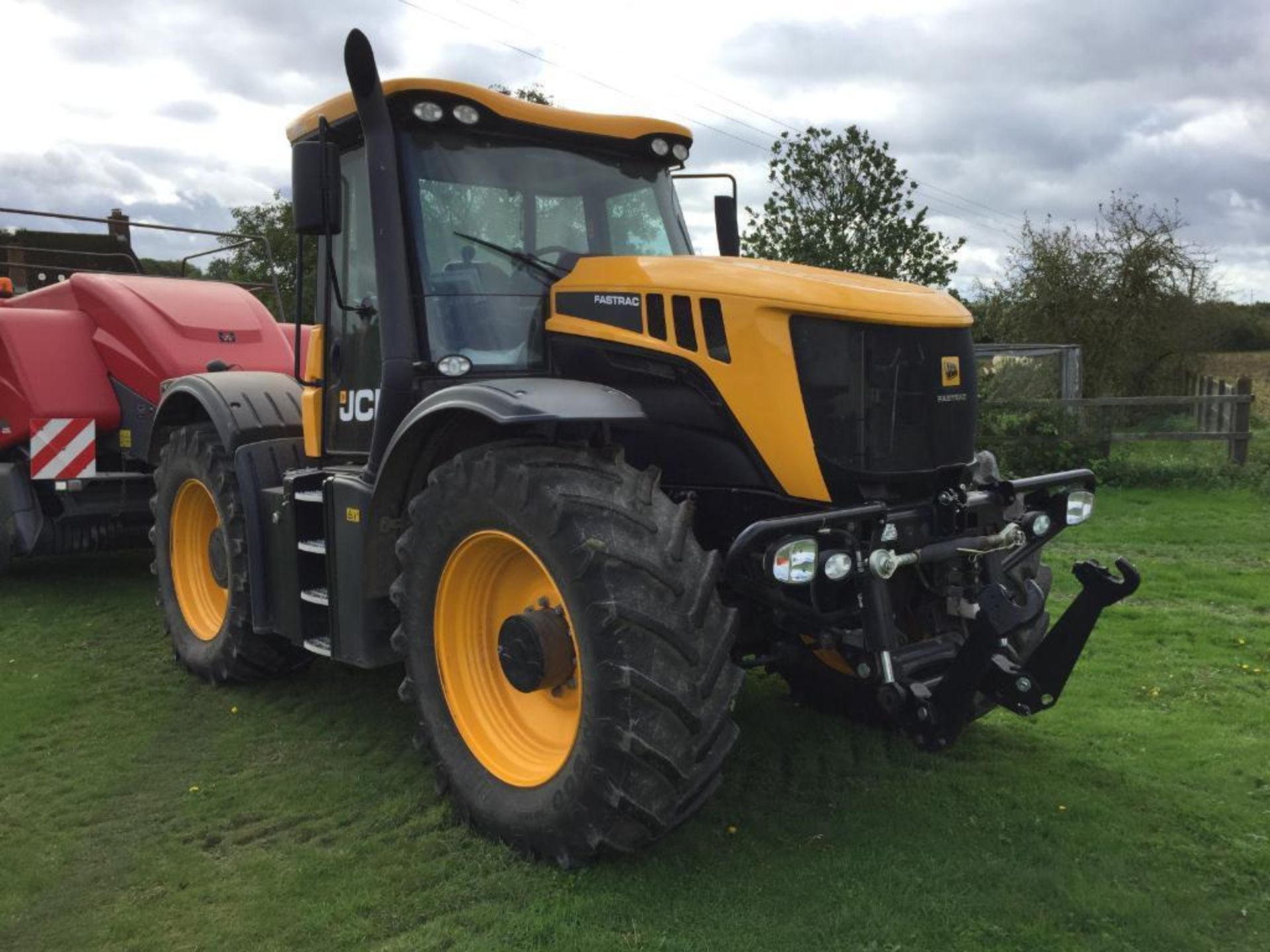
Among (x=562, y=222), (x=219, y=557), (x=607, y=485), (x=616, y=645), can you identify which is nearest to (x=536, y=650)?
(x=616, y=645)

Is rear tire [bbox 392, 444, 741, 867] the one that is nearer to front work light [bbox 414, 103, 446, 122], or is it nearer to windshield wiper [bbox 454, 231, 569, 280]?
windshield wiper [bbox 454, 231, 569, 280]

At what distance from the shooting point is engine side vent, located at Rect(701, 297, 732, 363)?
3.48 m

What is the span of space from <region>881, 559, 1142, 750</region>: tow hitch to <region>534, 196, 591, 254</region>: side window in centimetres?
215

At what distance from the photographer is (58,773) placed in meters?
4.28

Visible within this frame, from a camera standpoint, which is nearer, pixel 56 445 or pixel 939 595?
pixel 939 595

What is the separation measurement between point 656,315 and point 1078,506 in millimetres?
1817

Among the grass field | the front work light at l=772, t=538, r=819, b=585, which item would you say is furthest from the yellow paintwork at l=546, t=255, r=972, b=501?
the grass field

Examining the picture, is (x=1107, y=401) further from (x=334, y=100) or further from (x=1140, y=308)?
(x=334, y=100)

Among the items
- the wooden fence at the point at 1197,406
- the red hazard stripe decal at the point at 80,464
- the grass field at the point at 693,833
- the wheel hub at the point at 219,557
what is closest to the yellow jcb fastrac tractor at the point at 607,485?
the grass field at the point at 693,833

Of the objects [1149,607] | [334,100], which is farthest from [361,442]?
[1149,607]

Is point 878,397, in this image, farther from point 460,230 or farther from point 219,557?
point 219,557

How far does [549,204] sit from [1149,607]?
4.82 metres

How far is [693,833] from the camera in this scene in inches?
140

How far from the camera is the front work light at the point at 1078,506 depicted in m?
4.01
